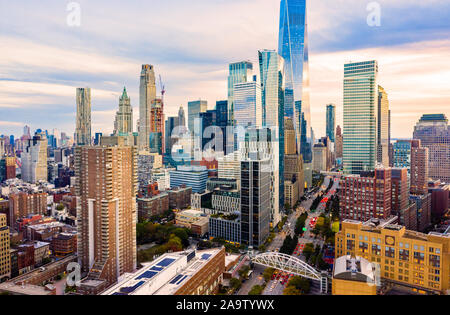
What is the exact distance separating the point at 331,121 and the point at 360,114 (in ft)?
215

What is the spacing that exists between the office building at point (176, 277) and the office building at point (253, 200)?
7119mm

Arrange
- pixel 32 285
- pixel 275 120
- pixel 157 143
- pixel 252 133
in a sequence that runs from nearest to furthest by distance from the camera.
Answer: pixel 32 285, pixel 252 133, pixel 275 120, pixel 157 143

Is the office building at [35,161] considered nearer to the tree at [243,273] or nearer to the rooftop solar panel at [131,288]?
the tree at [243,273]

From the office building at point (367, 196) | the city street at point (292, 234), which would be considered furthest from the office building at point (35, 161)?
the office building at point (367, 196)

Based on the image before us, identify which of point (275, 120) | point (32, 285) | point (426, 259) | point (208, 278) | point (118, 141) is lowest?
point (32, 285)

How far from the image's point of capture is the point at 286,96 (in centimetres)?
5519

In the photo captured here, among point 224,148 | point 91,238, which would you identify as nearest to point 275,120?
point 224,148

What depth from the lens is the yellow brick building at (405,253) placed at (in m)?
12.6

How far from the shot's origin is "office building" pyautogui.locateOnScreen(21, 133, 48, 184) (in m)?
46.7

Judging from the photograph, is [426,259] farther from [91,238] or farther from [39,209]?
[39,209]

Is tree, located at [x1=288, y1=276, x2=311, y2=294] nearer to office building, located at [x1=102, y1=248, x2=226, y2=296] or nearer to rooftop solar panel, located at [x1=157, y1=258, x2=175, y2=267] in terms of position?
office building, located at [x1=102, y1=248, x2=226, y2=296]

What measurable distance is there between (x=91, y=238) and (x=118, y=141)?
5416mm

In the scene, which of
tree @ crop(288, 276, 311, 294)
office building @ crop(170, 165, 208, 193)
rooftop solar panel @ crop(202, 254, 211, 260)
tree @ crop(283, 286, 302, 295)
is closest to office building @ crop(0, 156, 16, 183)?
office building @ crop(170, 165, 208, 193)
